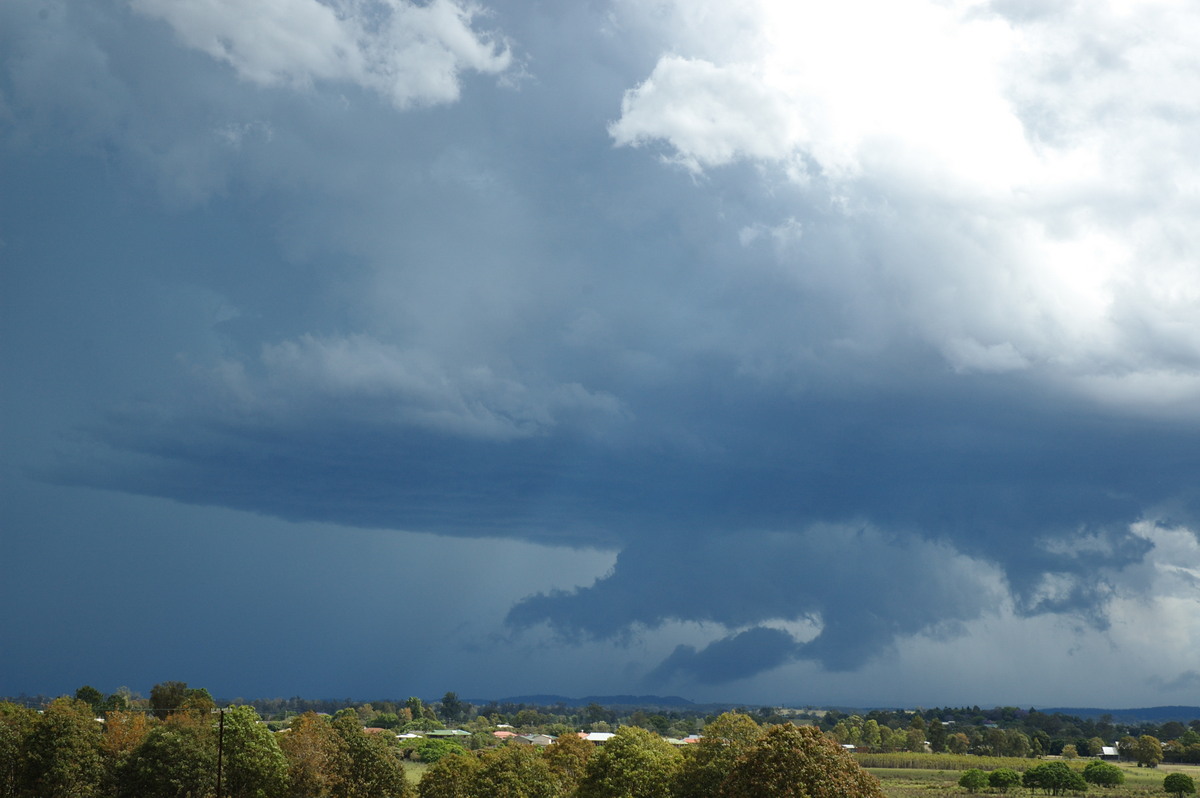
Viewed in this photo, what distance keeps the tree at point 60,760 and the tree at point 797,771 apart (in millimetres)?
68246

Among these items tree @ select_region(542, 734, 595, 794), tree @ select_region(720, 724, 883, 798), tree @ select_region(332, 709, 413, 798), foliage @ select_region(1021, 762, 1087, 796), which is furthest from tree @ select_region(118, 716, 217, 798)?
foliage @ select_region(1021, 762, 1087, 796)

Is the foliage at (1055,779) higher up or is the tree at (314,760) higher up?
the tree at (314,760)

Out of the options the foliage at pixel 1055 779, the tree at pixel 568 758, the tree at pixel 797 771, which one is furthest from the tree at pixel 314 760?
the foliage at pixel 1055 779

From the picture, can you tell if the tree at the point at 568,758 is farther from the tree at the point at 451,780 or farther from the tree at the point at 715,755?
the tree at the point at 715,755

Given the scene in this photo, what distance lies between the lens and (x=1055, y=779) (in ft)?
557

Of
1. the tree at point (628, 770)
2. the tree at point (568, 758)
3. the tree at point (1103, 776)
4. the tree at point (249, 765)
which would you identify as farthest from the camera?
the tree at point (1103, 776)

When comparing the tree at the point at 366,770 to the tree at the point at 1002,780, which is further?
the tree at the point at 1002,780

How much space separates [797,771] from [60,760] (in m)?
74.4

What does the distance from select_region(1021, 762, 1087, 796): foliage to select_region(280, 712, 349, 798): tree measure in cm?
12812

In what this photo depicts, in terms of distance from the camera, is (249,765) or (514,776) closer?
(514,776)

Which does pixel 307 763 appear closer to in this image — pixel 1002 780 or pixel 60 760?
pixel 60 760

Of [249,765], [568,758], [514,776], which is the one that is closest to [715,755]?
[514,776]

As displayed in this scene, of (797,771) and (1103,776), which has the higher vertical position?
(797,771)

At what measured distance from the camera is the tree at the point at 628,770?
81.4 meters
